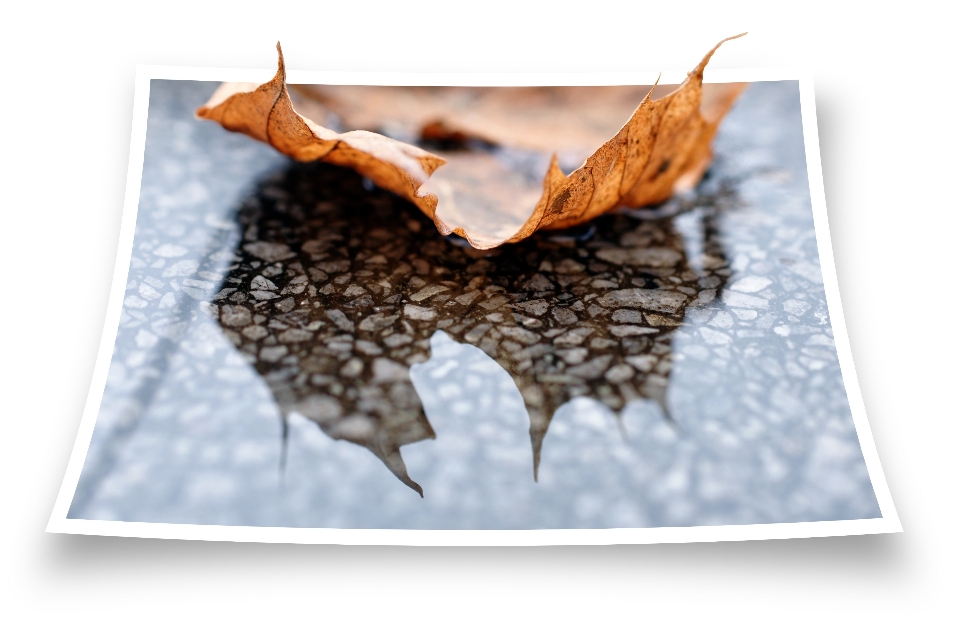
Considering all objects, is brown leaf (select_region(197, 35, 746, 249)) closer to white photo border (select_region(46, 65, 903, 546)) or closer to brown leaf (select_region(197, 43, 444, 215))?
brown leaf (select_region(197, 43, 444, 215))

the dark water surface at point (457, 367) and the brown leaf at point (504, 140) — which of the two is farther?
the brown leaf at point (504, 140)

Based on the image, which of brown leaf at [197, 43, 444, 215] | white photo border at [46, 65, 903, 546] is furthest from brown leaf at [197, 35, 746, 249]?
white photo border at [46, 65, 903, 546]

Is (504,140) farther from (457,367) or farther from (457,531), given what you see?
(457,531)

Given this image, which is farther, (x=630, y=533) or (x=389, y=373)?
(x=389, y=373)

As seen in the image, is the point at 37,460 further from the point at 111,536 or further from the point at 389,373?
the point at 389,373

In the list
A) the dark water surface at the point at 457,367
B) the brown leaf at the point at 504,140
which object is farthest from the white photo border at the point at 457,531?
the brown leaf at the point at 504,140

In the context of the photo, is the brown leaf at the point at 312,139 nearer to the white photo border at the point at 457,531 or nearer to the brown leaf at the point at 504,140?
the brown leaf at the point at 504,140

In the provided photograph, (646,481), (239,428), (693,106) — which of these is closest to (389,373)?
(239,428)
